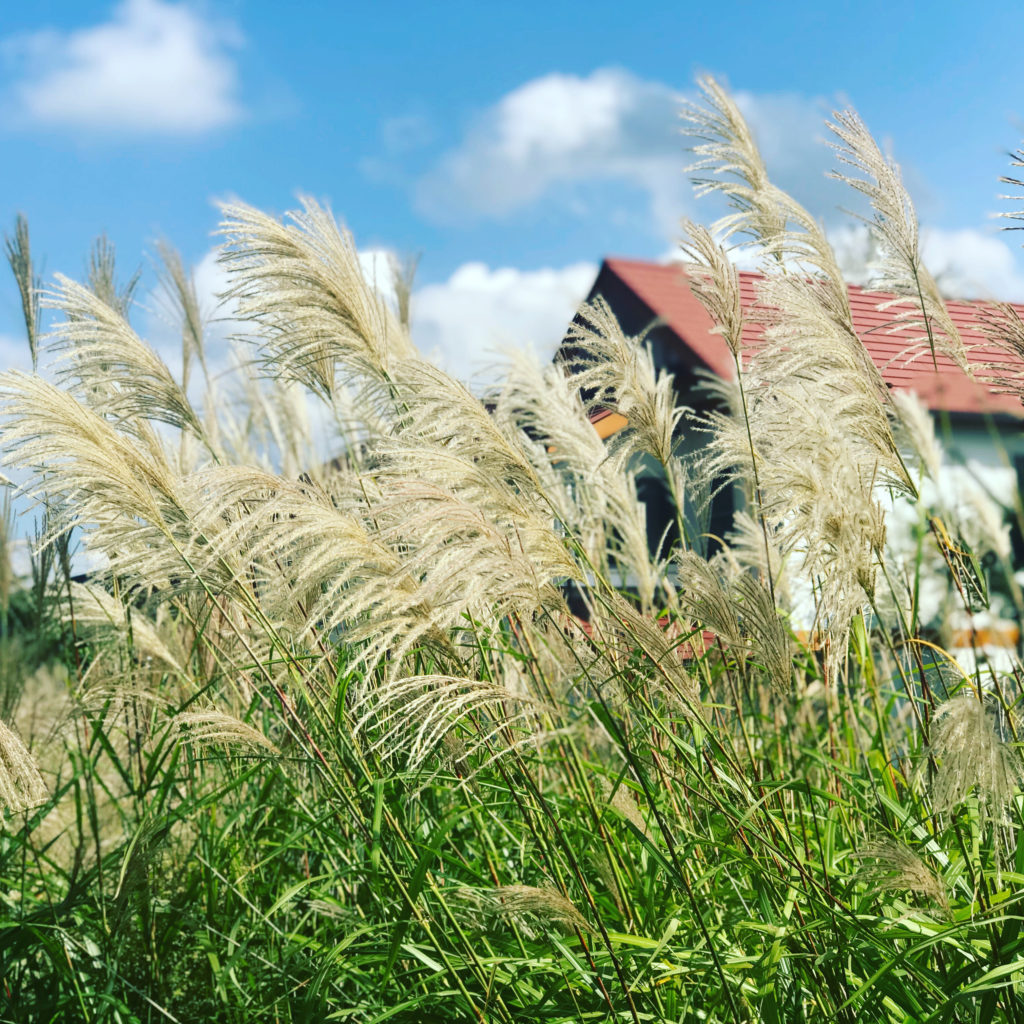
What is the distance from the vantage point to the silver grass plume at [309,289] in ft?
8.25

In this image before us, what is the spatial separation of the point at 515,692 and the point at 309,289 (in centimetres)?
117

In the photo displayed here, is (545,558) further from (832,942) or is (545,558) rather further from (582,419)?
(582,419)

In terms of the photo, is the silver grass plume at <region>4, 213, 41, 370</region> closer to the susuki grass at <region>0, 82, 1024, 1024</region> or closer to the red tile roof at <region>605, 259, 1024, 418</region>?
the susuki grass at <region>0, 82, 1024, 1024</region>

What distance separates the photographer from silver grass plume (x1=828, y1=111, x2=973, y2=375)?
Answer: 93.7 inches

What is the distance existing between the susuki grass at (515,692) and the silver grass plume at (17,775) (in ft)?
0.04

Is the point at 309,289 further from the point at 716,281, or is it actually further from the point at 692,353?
the point at 692,353

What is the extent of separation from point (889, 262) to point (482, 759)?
157 centimetres

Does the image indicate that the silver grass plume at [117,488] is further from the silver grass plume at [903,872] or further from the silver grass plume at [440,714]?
the silver grass plume at [903,872]

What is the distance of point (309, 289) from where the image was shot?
2.55 metres

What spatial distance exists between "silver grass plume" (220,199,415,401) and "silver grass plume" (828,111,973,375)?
1.21 metres

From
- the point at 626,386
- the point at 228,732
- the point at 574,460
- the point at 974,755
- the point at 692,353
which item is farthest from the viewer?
the point at 692,353

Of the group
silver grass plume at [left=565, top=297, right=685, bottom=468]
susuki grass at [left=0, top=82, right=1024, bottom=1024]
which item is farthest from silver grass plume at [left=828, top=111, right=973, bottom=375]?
silver grass plume at [left=565, top=297, right=685, bottom=468]

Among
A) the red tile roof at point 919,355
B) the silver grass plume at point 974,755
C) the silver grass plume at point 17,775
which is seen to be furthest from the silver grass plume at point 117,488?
the silver grass plume at point 974,755

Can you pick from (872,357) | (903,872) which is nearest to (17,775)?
(903,872)
